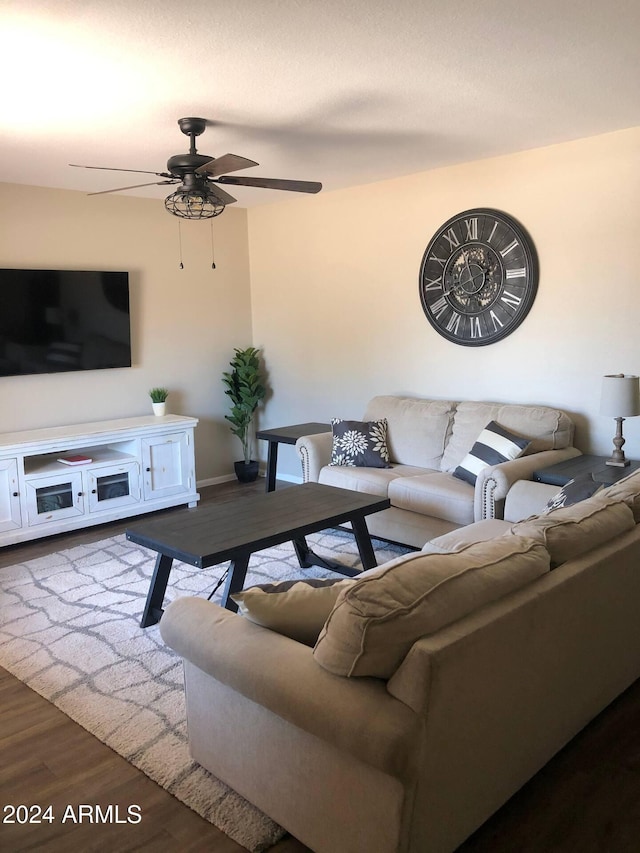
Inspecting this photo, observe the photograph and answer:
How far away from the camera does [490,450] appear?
4.19 meters

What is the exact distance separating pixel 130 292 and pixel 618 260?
367 centimetres

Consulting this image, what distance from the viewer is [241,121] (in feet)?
11.6

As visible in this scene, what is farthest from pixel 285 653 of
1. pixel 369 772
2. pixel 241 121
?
pixel 241 121

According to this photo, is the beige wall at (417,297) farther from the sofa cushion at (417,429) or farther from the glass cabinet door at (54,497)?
the glass cabinet door at (54,497)

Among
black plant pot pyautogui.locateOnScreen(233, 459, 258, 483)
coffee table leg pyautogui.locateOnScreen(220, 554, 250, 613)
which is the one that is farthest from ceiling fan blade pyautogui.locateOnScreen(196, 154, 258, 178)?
black plant pot pyautogui.locateOnScreen(233, 459, 258, 483)

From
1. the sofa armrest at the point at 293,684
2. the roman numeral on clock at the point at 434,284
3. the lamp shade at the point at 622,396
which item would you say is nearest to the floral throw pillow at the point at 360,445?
the roman numeral on clock at the point at 434,284

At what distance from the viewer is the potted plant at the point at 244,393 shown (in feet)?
20.5

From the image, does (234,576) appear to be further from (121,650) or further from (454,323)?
(454,323)

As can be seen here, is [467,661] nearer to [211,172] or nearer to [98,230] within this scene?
[211,172]

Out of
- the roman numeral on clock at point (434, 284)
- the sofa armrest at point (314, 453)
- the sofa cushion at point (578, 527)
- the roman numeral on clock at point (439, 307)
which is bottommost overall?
the sofa armrest at point (314, 453)

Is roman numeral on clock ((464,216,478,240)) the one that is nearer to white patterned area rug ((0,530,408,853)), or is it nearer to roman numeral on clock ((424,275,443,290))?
roman numeral on clock ((424,275,443,290))

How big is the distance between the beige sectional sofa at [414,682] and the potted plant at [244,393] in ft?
13.5

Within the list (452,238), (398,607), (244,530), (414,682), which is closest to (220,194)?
(244,530)

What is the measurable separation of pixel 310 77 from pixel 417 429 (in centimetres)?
253
